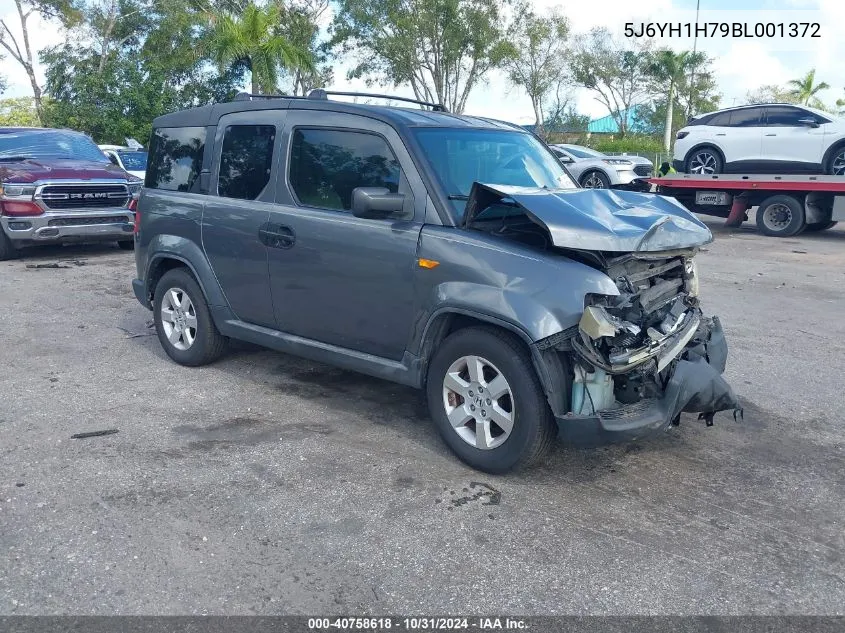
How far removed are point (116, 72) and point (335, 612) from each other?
96.5 ft

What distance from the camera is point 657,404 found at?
4.06 metres

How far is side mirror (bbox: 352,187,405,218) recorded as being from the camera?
14.4ft

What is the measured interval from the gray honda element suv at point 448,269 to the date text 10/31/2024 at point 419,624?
3.74ft

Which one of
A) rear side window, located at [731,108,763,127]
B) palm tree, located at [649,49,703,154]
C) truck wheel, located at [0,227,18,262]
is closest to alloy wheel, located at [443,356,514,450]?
truck wheel, located at [0,227,18,262]

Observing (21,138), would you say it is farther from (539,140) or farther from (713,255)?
(713,255)

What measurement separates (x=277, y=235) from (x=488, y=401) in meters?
1.90

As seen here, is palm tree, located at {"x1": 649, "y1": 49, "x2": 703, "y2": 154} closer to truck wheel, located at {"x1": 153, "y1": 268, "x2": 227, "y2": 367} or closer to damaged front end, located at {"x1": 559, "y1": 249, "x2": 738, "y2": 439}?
truck wheel, located at {"x1": 153, "y1": 268, "x2": 227, "y2": 367}

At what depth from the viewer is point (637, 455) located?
4633 mm

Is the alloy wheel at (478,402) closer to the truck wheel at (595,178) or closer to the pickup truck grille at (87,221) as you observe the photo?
the pickup truck grille at (87,221)

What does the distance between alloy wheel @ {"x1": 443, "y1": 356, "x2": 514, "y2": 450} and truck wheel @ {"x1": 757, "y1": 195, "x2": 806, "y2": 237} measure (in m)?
13.1

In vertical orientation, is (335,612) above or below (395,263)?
below

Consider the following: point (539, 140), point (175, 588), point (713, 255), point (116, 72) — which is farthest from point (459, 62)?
point (175, 588)

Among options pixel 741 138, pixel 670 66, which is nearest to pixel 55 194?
pixel 741 138

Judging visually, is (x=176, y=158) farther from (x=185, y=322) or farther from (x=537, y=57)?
(x=537, y=57)
